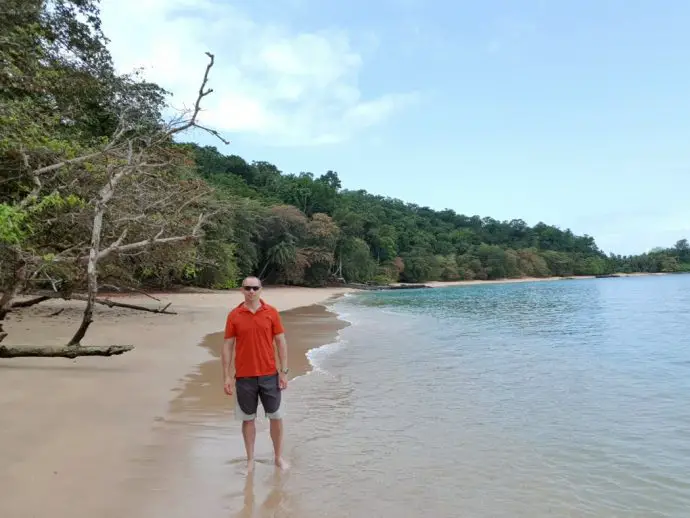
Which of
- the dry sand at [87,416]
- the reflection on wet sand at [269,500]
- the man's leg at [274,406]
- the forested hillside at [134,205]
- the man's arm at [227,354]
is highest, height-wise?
the forested hillside at [134,205]

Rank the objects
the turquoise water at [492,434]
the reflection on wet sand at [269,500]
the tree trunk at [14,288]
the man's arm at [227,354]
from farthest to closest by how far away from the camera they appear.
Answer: the tree trunk at [14,288] → the man's arm at [227,354] → the turquoise water at [492,434] → the reflection on wet sand at [269,500]

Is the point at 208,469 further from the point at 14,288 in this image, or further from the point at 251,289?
the point at 14,288

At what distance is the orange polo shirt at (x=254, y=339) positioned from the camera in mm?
3850

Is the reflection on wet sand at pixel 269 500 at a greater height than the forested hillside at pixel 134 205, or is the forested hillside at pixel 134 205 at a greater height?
the forested hillside at pixel 134 205

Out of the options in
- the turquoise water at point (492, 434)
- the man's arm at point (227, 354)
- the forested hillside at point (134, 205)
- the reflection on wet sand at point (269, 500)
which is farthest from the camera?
the forested hillside at point (134, 205)

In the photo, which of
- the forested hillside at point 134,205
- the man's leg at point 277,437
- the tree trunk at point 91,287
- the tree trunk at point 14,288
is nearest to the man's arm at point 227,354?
the man's leg at point 277,437

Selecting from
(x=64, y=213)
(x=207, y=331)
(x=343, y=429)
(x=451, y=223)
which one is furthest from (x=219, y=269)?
(x=451, y=223)

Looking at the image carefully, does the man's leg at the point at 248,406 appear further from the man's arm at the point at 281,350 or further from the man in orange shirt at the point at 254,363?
the man's arm at the point at 281,350

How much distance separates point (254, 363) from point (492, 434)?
260 cm

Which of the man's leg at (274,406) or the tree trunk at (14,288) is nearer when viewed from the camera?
the man's leg at (274,406)

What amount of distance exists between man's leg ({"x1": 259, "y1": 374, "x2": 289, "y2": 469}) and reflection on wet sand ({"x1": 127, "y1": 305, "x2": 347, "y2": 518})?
0.11 meters

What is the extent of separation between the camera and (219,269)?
2886 cm

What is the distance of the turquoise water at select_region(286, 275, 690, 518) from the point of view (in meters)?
3.50

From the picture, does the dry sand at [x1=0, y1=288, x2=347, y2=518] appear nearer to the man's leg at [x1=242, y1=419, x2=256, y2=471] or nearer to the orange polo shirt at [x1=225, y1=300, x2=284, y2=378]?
the man's leg at [x1=242, y1=419, x2=256, y2=471]
